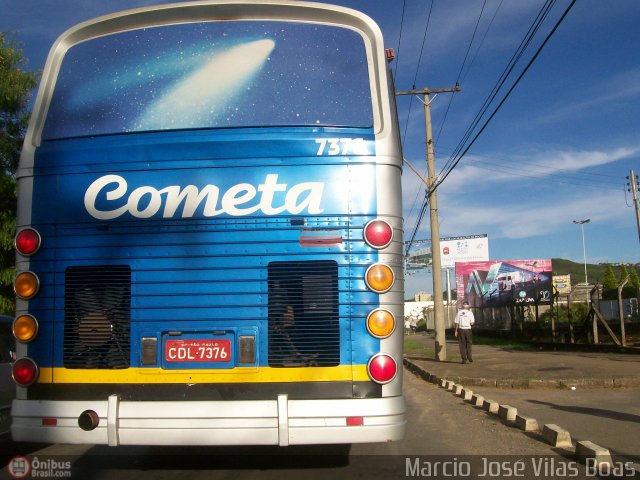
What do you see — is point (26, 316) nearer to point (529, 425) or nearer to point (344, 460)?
point (344, 460)

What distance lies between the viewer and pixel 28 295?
14.7 ft

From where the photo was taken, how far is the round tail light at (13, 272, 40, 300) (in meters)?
4.48

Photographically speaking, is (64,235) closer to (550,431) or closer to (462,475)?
(462,475)

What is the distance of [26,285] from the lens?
449cm

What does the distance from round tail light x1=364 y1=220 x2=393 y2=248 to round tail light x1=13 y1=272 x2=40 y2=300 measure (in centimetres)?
250

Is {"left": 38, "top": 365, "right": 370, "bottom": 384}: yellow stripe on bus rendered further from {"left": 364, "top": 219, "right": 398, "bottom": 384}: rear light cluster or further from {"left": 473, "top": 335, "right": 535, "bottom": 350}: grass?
{"left": 473, "top": 335, "right": 535, "bottom": 350}: grass

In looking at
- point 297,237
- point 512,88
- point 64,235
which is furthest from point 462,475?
point 512,88

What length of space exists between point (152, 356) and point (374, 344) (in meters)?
1.61

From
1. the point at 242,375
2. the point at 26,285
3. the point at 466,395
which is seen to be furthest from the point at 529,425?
the point at 26,285

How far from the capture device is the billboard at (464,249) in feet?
192

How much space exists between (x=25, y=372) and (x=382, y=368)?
262cm

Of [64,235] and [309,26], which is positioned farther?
[309,26]

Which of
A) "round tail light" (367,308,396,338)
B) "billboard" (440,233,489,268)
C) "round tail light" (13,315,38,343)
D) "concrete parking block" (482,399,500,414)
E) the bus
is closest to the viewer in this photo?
the bus

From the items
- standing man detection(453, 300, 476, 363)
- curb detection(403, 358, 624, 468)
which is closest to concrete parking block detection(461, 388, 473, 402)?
curb detection(403, 358, 624, 468)
